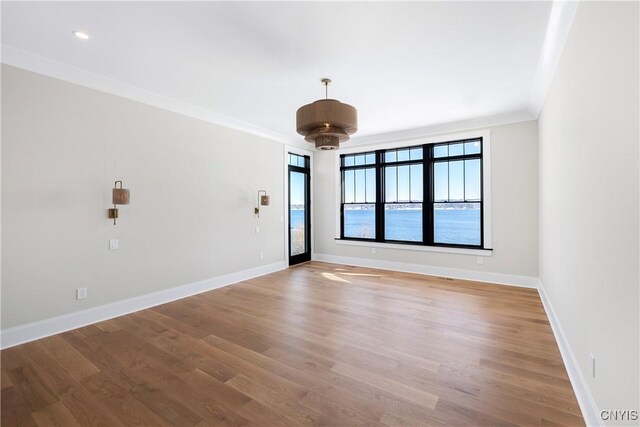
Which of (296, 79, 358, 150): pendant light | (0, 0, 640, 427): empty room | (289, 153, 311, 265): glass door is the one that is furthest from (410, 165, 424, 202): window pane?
(296, 79, 358, 150): pendant light

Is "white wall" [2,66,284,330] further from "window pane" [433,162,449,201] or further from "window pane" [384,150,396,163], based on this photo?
"window pane" [433,162,449,201]

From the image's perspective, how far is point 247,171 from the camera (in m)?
5.36

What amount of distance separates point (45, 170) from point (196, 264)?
217 centimetres

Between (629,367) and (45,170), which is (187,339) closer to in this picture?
(45,170)

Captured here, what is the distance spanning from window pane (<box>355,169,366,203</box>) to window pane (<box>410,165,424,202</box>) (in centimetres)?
112

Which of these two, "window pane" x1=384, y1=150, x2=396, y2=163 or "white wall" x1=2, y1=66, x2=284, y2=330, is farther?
"window pane" x1=384, y1=150, x2=396, y2=163

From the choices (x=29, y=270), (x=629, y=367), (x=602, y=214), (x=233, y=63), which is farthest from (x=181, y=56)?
(x=629, y=367)

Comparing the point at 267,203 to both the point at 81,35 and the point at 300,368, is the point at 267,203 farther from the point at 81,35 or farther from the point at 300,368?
the point at 300,368

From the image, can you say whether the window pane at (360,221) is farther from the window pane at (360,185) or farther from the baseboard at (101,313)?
the baseboard at (101,313)

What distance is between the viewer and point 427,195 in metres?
5.71

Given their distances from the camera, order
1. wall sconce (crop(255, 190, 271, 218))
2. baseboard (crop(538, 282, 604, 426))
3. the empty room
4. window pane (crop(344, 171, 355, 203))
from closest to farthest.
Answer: baseboard (crop(538, 282, 604, 426)), the empty room, wall sconce (crop(255, 190, 271, 218)), window pane (crop(344, 171, 355, 203))

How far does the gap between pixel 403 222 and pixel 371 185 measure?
3.60 feet

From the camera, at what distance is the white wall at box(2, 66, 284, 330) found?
2.86 meters

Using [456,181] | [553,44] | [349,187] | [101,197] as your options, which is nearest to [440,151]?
[456,181]
